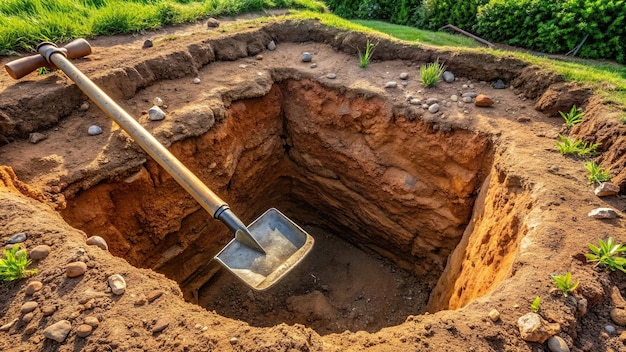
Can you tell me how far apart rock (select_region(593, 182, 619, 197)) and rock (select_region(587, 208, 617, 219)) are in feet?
0.70

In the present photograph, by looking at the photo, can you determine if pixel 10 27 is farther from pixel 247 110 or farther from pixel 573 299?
pixel 573 299

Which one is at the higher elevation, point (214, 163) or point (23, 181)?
point (23, 181)

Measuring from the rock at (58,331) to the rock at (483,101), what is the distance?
12.7 ft

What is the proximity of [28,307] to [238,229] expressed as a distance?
4.34ft

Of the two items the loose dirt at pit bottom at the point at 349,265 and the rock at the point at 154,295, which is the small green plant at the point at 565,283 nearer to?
the loose dirt at pit bottom at the point at 349,265

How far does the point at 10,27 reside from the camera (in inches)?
184

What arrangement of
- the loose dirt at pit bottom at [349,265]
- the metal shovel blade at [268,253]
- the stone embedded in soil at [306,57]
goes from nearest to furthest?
the loose dirt at pit bottom at [349,265] < the metal shovel blade at [268,253] < the stone embedded in soil at [306,57]

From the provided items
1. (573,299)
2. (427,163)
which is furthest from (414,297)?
(573,299)

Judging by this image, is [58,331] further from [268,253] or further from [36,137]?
[36,137]

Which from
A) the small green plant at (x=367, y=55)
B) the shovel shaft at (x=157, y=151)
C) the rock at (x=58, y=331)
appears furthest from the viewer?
the small green plant at (x=367, y=55)

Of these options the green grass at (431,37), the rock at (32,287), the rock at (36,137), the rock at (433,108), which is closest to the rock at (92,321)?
the rock at (32,287)

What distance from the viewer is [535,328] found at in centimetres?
221

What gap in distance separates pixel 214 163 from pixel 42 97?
1636mm

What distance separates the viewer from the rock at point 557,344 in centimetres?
220
